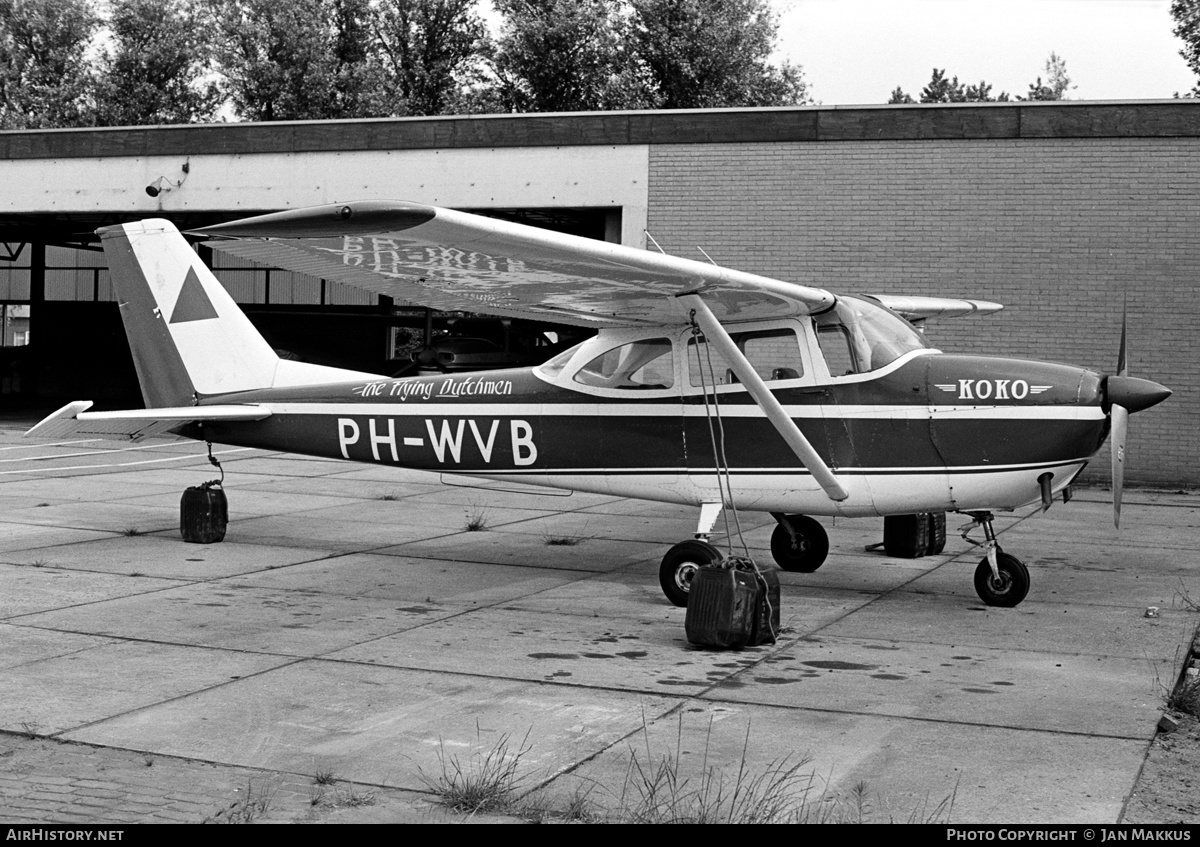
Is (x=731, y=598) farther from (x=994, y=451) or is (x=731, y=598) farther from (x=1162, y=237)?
(x=1162, y=237)

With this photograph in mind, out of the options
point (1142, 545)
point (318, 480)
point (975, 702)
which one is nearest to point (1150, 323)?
point (1142, 545)

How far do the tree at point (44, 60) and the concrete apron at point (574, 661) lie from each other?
144 ft

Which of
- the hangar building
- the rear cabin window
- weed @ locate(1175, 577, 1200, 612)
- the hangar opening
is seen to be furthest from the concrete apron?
the hangar opening

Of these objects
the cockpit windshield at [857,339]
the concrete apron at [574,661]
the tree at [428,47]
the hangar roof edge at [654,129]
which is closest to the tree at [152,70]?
the tree at [428,47]

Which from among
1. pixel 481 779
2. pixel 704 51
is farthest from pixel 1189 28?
pixel 481 779

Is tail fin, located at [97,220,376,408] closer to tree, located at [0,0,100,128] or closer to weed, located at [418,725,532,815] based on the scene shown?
weed, located at [418,725,532,815]

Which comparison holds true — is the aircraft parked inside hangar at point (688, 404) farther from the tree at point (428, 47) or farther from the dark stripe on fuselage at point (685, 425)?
the tree at point (428, 47)

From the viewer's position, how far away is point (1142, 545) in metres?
11.6

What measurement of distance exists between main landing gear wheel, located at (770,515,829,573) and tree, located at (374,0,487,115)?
44.5 metres

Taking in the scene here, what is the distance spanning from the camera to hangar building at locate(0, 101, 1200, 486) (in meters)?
17.0

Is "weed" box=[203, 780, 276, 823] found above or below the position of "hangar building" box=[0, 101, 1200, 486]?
below

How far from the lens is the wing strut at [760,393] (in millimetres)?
7875

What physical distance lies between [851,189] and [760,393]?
10.9 metres

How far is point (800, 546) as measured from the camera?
9.94 meters
